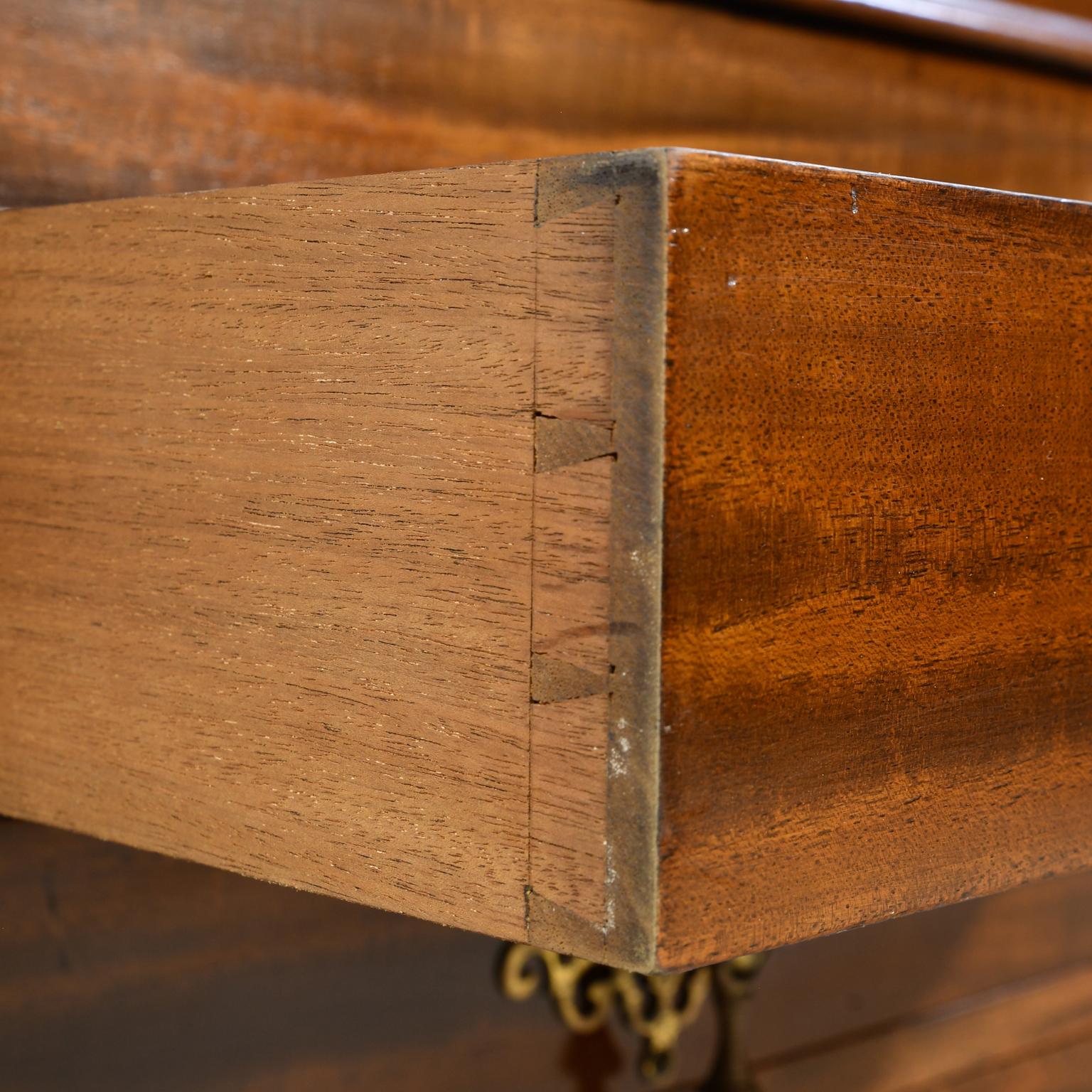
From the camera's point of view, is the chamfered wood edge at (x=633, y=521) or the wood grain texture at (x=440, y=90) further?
the wood grain texture at (x=440, y=90)

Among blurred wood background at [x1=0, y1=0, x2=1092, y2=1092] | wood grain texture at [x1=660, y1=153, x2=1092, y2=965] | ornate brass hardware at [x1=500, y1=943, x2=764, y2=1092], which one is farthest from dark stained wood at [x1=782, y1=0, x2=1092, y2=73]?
ornate brass hardware at [x1=500, y1=943, x2=764, y2=1092]

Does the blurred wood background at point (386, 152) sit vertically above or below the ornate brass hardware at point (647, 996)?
above

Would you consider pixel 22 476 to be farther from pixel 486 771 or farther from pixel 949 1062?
pixel 949 1062

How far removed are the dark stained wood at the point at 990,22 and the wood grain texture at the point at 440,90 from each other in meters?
0.02

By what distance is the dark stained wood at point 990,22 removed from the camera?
2.70 ft

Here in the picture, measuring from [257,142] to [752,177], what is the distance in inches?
16.3

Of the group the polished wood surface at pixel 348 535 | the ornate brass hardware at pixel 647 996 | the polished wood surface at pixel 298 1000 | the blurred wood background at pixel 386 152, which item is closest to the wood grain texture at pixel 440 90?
the blurred wood background at pixel 386 152

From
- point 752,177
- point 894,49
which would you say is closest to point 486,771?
point 752,177

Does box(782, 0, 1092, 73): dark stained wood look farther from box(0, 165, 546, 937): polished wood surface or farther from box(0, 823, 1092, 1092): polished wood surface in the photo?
box(0, 823, 1092, 1092): polished wood surface

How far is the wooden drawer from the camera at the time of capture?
0.31 metres

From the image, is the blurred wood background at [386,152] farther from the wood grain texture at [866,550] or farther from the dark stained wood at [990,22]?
the wood grain texture at [866,550]

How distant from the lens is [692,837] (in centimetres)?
31

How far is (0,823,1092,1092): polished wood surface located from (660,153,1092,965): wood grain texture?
0.44m

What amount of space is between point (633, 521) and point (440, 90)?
475 mm
